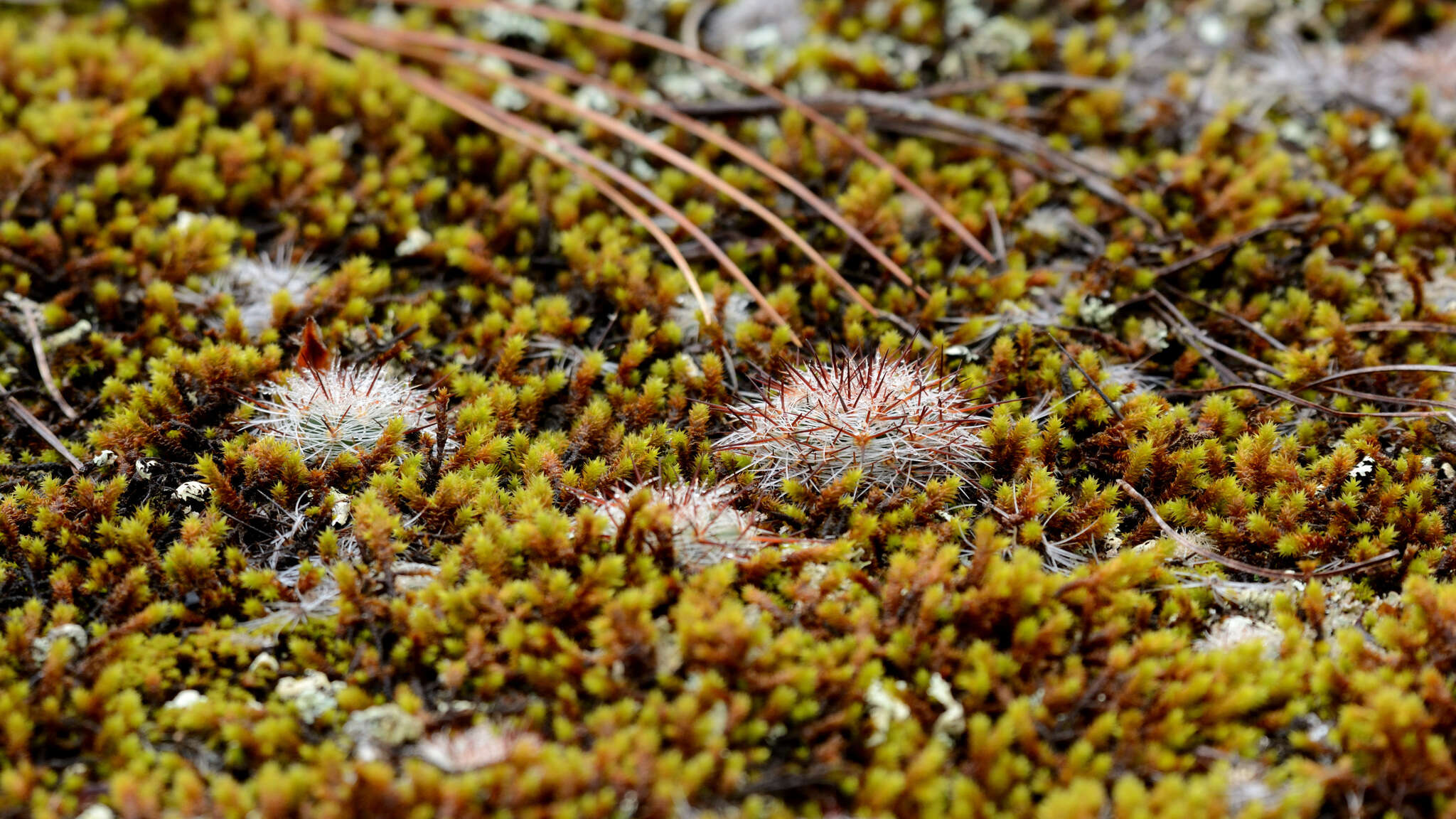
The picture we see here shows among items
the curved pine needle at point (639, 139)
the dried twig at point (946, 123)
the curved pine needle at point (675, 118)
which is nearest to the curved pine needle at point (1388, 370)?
the dried twig at point (946, 123)

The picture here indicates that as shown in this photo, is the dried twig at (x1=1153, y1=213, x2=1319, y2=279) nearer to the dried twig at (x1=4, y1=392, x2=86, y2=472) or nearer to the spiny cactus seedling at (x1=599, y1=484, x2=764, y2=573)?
the spiny cactus seedling at (x1=599, y1=484, x2=764, y2=573)

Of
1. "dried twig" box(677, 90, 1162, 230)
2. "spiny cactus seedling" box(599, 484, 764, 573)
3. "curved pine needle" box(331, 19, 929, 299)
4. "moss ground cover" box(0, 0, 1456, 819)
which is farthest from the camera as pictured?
"dried twig" box(677, 90, 1162, 230)

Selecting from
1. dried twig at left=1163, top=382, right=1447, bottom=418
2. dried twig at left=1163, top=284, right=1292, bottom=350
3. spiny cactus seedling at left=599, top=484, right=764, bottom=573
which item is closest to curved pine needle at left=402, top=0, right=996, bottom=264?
dried twig at left=1163, top=284, right=1292, bottom=350

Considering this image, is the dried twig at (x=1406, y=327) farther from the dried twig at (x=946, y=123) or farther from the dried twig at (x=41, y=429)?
the dried twig at (x=41, y=429)

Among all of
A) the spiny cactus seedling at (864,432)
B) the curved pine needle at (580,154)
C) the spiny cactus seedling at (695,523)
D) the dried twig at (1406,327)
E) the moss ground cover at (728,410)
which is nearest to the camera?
the moss ground cover at (728,410)

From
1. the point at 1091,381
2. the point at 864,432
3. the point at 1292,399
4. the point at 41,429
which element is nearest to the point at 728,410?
the point at 864,432

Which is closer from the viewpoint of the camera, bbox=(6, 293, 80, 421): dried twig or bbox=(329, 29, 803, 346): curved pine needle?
bbox=(6, 293, 80, 421): dried twig

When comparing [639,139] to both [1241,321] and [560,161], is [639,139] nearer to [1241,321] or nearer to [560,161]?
[560,161]
